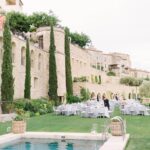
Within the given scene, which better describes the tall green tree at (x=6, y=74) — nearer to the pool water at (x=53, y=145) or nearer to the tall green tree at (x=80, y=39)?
the pool water at (x=53, y=145)

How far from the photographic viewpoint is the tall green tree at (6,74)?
25531mm

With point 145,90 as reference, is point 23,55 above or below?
above

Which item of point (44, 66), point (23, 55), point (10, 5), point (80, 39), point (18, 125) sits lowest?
point (18, 125)

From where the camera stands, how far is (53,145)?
12.5 m

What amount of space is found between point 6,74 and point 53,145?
555 inches

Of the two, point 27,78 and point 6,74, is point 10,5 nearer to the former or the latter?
point 27,78

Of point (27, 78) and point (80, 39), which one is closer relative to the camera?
point (27, 78)

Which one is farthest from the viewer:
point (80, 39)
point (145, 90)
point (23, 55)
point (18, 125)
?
point (80, 39)

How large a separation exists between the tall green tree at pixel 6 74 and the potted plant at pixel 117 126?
540 inches

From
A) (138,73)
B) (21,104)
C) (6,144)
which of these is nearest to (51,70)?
(21,104)

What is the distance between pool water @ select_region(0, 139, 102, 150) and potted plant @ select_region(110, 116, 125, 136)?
622 mm

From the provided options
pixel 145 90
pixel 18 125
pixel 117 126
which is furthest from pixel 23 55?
pixel 145 90

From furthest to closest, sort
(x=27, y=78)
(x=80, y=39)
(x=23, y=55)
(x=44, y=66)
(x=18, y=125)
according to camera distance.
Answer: (x=80, y=39) → (x=44, y=66) → (x=23, y=55) → (x=27, y=78) → (x=18, y=125)

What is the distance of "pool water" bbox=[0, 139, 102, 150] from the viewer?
12008 mm
